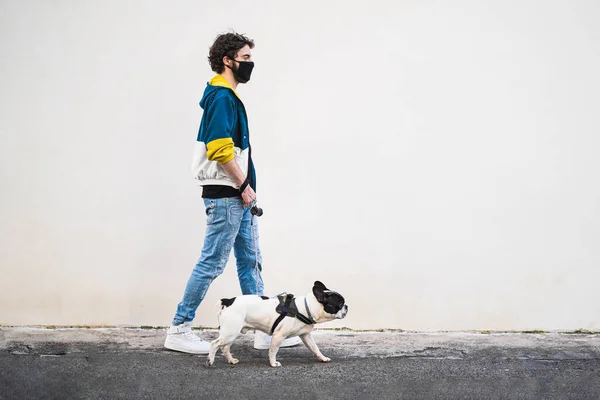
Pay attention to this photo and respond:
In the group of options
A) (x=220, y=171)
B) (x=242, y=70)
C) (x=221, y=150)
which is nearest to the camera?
(x=221, y=150)

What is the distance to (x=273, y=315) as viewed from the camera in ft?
11.4

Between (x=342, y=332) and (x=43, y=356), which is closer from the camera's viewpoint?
(x=43, y=356)

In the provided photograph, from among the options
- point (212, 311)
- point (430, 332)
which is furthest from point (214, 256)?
point (430, 332)

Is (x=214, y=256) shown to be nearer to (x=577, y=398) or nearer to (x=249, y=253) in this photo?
(x=249, y=253)

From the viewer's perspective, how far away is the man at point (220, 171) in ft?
11.4

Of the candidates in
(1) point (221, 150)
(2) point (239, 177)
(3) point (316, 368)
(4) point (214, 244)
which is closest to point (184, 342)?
(4) point (214, 244)

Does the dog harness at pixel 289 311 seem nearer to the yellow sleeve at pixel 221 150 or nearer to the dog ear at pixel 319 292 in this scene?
the dog ear at pixel 319 292

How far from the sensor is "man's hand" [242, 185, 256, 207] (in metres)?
3.57

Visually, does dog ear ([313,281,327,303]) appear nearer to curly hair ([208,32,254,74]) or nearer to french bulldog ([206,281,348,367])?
french bulldog ([206,281,348,367])

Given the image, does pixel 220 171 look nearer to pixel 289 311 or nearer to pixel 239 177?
pixel 239 177

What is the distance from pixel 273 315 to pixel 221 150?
2.98 ft

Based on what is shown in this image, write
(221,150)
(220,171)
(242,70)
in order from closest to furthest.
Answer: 1. (221,150)
2. (220,171)
3. (242,70)

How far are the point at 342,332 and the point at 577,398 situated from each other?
63.4 inches

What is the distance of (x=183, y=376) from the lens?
132 inches
